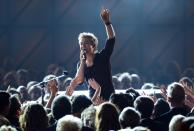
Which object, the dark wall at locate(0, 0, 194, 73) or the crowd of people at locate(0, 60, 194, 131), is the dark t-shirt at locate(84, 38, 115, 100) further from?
the dark wall at locate(0, 0, 194, 73)

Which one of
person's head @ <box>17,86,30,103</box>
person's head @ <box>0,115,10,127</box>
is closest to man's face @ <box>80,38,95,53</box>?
person's head @ <box>17,86,30,103</box>

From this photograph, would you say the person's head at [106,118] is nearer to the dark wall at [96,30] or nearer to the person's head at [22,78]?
the person's head at [22,78]

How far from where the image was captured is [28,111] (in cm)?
666

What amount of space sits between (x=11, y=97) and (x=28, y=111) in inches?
34.2

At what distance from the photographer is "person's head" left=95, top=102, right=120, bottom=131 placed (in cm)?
634

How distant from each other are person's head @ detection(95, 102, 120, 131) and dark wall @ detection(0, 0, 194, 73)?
1343 cm

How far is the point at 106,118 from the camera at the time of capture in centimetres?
638

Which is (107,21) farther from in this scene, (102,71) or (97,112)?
(97,112)

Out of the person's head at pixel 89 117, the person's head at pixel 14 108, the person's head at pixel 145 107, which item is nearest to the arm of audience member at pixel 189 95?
the person's head at pixel 145 107

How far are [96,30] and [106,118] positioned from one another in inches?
540

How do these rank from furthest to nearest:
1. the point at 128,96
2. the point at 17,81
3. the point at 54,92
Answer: the point at 17,81
the point at 54,92
the point at 128,96

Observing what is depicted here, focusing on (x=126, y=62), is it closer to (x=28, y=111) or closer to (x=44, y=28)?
(x=44, y=28)

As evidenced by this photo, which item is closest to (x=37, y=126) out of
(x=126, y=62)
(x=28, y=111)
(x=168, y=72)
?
(x=28, y=111)

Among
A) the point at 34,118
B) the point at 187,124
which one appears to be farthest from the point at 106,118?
the point at 187,124
